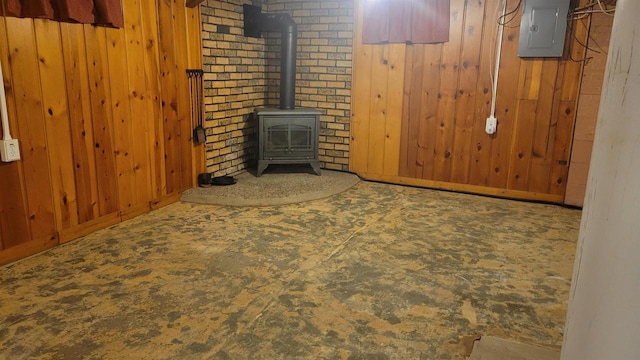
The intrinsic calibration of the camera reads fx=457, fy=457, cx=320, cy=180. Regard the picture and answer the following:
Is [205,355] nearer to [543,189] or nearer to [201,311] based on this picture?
[201,311]

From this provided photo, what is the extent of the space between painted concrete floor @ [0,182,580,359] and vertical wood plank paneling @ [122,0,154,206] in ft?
0.94

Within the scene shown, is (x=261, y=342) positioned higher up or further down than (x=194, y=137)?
further down

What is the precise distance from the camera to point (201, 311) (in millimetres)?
2260

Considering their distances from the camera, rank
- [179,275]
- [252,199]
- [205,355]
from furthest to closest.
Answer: [252,199]
[179,275]
[205,355]

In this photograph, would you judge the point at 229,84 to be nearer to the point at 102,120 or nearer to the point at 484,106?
the point at 102,120

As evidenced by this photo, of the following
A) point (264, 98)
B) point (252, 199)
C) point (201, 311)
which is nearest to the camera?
point (201, 311)

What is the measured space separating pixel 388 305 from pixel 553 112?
2.77 meters

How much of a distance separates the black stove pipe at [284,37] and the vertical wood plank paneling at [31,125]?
2455 mm

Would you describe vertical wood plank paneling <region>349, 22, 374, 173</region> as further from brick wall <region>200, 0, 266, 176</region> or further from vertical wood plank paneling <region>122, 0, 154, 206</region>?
vertical wood plank paneling <region>122, 0, 154, 206</region>

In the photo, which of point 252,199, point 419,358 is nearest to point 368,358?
point 419,358

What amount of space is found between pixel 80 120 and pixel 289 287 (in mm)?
1859

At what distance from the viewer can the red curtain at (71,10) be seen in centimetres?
258

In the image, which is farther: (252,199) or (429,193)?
(429,193)

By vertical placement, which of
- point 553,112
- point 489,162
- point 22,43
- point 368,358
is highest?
point 22,43
